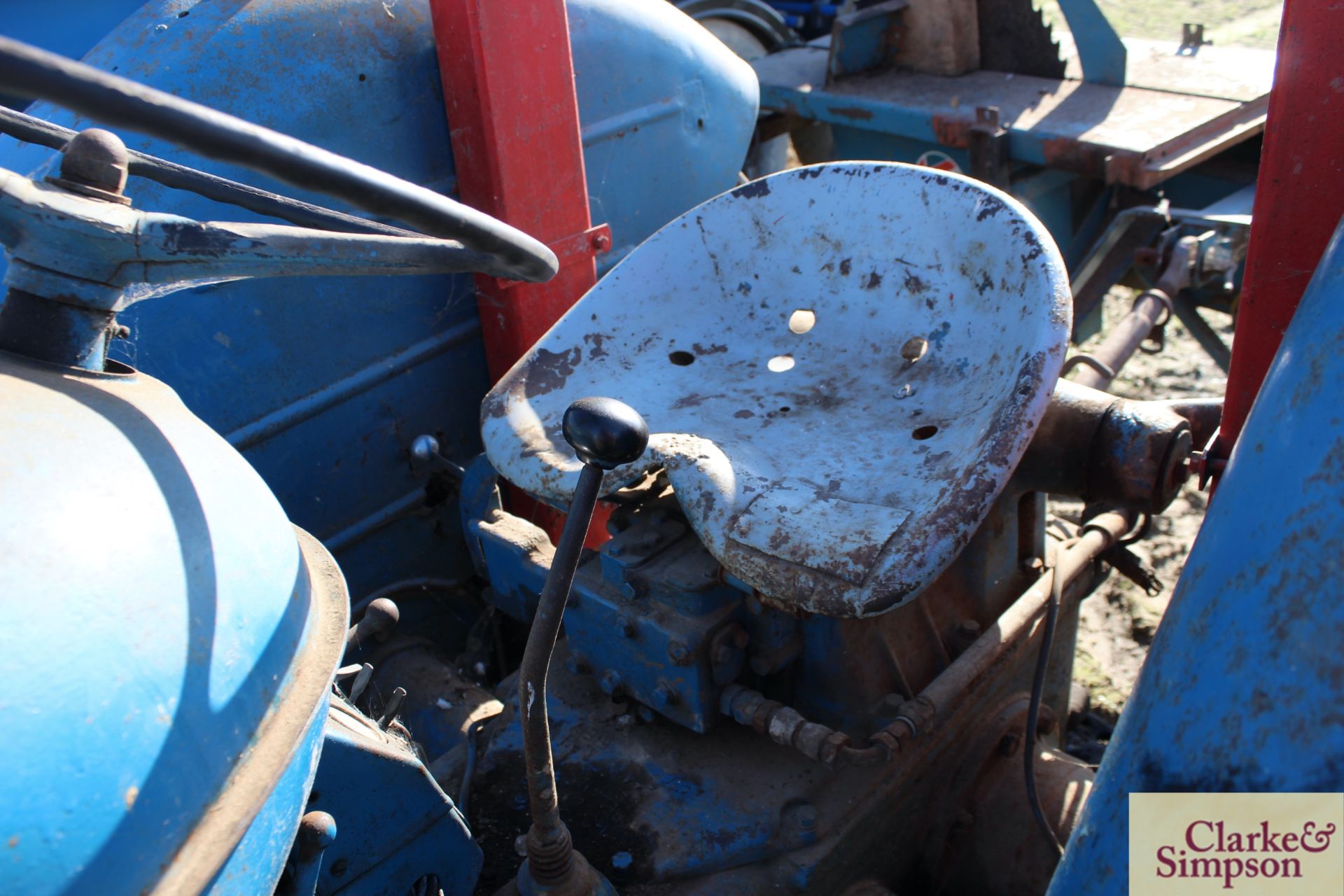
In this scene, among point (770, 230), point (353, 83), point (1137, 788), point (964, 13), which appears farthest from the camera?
point (964, 13)

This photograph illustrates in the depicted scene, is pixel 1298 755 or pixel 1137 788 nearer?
pixel 1298 755

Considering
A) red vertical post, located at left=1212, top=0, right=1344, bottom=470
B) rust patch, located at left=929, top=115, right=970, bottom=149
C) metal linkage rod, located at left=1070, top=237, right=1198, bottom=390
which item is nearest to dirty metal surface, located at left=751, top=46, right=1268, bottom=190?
rust patch, located at left=929, top=115, right=970, bottom=149

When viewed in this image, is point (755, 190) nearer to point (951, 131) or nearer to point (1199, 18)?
point (951, 131)

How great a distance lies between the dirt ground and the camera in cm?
229

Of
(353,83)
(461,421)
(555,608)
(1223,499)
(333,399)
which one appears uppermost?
(353,83)

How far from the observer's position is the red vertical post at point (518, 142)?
5.98 feet

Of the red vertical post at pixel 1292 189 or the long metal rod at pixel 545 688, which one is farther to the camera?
the red vertical post at pixel 1292 189

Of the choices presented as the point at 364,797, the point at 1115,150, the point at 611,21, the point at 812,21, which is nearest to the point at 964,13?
the point at 1115,150

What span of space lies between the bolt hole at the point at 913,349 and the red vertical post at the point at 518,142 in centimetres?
79

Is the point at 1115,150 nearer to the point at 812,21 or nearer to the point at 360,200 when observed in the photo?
the point at 360,200

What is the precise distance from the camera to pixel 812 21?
5141mm

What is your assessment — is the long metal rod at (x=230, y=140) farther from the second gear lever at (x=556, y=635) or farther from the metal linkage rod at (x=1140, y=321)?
the metal linkage rod at (x=1140, y=321)

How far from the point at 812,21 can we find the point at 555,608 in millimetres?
4756

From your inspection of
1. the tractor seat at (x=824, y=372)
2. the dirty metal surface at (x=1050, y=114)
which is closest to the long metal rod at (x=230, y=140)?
the tractor seat at (x=824, y=372)
